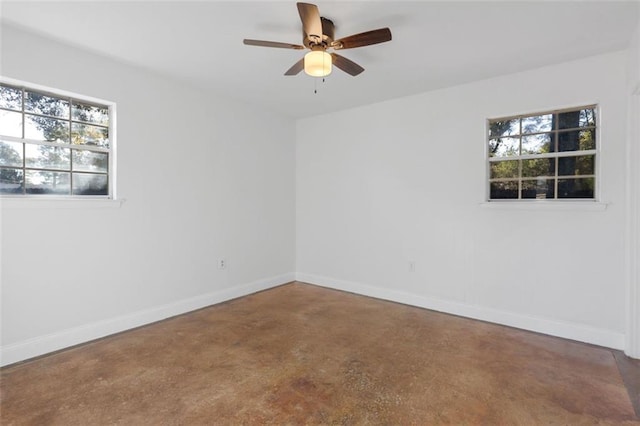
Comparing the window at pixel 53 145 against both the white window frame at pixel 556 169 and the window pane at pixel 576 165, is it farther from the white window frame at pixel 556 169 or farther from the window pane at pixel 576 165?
the window pane at pixel 576 165

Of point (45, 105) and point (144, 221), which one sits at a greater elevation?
point (45, 105)

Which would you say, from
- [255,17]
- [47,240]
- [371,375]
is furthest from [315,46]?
[47,240]

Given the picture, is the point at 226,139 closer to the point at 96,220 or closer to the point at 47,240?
the point at 96,220

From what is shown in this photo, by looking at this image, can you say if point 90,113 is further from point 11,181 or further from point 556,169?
point 556,169

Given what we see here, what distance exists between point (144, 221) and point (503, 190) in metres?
4.04

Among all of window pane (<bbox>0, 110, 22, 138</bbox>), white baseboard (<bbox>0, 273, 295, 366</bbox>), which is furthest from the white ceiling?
white baseboard (<bbox>0, 273, 295, 366</bbox>)

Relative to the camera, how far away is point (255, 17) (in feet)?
7.81

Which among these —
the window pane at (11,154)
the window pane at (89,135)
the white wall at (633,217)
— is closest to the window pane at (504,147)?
the white wall at (633,217)

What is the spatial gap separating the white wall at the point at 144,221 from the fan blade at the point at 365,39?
7.45ft

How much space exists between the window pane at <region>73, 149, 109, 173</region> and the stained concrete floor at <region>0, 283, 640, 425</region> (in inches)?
66.5

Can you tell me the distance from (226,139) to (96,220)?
72.5 inches

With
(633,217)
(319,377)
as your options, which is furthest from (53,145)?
(633,217)

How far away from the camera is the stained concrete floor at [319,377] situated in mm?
1986

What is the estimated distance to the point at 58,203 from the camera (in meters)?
2.83
